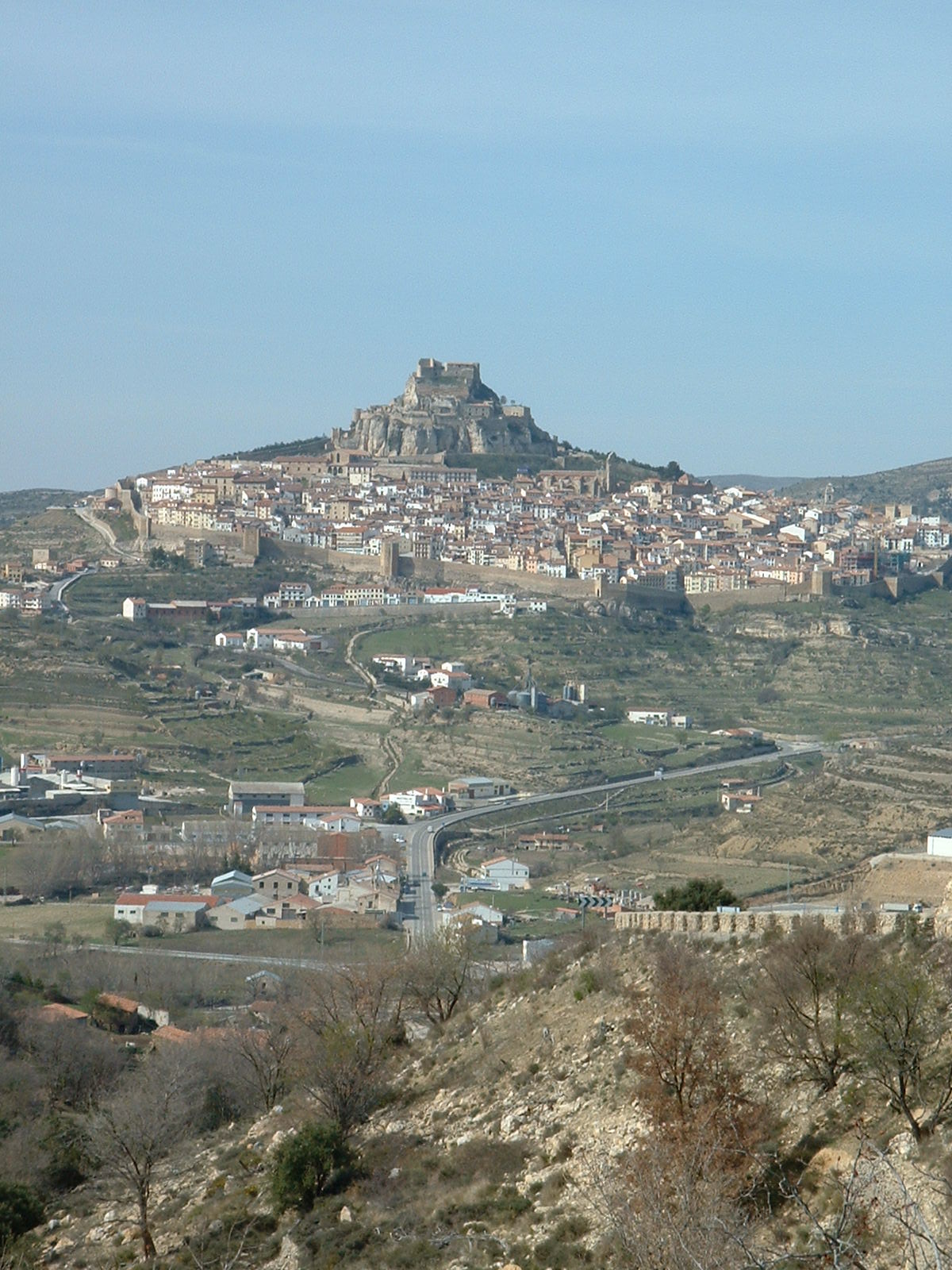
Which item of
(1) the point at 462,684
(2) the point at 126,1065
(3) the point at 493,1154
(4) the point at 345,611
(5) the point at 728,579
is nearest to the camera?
(3) the point at 493,1154

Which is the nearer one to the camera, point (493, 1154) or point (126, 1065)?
point (493, 1154)

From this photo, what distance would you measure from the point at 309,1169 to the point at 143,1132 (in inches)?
74.4

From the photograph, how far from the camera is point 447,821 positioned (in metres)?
38.8

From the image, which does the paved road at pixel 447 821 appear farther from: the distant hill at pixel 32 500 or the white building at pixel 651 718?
the distant hill at pixel 32 500

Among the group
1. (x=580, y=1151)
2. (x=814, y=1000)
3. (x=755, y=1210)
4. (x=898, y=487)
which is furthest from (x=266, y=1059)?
(x=898, y=487)

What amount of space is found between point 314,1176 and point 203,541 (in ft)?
189

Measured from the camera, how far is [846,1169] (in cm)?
970

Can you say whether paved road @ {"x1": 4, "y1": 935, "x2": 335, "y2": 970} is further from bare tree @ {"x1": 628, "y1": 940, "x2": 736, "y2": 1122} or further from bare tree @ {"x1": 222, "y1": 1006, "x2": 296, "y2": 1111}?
bare tree @ {"x1": 628, "y1": 940, "x2": 736, "y2": 1122}

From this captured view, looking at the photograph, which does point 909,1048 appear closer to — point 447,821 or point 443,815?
point 447,821

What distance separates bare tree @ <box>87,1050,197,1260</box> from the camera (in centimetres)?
1361

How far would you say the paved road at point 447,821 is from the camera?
3061 centimetres

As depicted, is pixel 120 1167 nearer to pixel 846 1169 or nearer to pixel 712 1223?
pixel 846 1169

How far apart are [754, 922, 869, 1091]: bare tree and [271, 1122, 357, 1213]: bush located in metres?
2.92

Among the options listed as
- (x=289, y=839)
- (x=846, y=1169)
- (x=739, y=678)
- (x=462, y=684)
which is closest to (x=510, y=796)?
(x=289, y=839)
